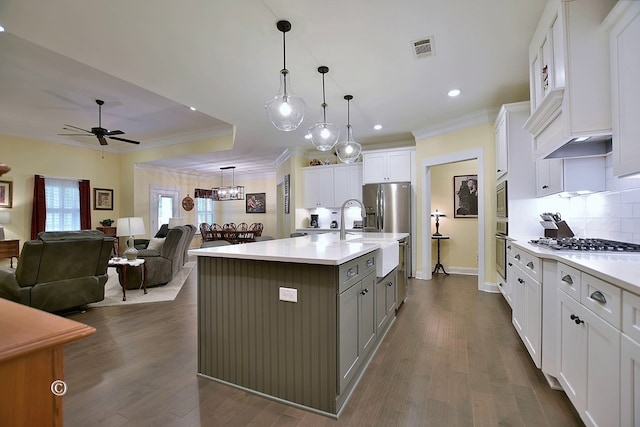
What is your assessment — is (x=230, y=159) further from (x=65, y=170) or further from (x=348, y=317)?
(x=348, y=317)

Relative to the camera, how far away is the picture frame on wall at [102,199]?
7711 millimetres

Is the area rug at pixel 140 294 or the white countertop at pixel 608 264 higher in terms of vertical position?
the white countertop at pixel 608 264

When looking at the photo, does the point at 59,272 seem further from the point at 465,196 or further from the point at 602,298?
the point at 465,196

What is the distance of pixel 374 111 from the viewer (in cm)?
458

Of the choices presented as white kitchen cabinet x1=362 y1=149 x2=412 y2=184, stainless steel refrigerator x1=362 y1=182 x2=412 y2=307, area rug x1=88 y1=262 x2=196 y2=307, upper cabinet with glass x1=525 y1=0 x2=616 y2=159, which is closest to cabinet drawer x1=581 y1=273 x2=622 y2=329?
upper cabinet with glass x1=525 y1=0 x2=616 y2=159

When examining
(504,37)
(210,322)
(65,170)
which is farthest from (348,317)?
(65,170)

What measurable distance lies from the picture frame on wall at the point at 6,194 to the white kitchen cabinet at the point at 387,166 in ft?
24.6

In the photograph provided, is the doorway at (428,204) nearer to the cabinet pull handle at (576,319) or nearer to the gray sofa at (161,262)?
the cabinet pull handle at (576,319)

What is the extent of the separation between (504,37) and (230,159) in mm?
6806

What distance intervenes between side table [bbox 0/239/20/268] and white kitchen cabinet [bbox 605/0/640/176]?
9152 millimetres

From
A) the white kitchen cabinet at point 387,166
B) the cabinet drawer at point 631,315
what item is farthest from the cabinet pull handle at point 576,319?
the white kitchen cabinet at point 387,166

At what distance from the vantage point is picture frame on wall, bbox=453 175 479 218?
19.2 feet

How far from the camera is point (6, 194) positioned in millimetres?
6211

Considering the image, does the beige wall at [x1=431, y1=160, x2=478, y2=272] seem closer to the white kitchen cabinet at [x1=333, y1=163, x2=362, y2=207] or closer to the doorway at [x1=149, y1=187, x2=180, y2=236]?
the white kitchen cabinet at [x1=333, y1=163, x2=362, y2=207]
